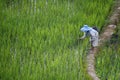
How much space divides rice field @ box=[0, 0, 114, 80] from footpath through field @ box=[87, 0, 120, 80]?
95 millimetres

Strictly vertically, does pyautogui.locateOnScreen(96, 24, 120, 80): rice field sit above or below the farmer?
below

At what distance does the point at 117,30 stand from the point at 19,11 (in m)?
2.16

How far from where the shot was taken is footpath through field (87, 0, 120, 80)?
16.7ft

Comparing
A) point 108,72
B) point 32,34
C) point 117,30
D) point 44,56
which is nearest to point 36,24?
point 32,34

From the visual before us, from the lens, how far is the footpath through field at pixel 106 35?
5084 millimetres

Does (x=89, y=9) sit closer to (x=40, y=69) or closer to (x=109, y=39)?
(x=109, y=39)

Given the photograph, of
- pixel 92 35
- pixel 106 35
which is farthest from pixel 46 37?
pixel 106 35

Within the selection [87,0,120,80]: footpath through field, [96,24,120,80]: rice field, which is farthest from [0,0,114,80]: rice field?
[96,24,120,80]: rice field

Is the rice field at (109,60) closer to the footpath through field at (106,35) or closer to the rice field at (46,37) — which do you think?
the footpath through field at (106,35)

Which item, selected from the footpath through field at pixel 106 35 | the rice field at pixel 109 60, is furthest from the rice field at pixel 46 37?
the rice field at pixel 109 60

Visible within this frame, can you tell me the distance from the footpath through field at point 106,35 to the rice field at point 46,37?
0.09 metres

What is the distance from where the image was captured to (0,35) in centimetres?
605

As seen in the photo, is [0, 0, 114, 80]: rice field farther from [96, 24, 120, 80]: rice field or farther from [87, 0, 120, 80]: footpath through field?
[96, 24, 120, 80]: rice field

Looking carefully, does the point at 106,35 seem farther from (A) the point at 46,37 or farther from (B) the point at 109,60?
(A) the point at 46,37
